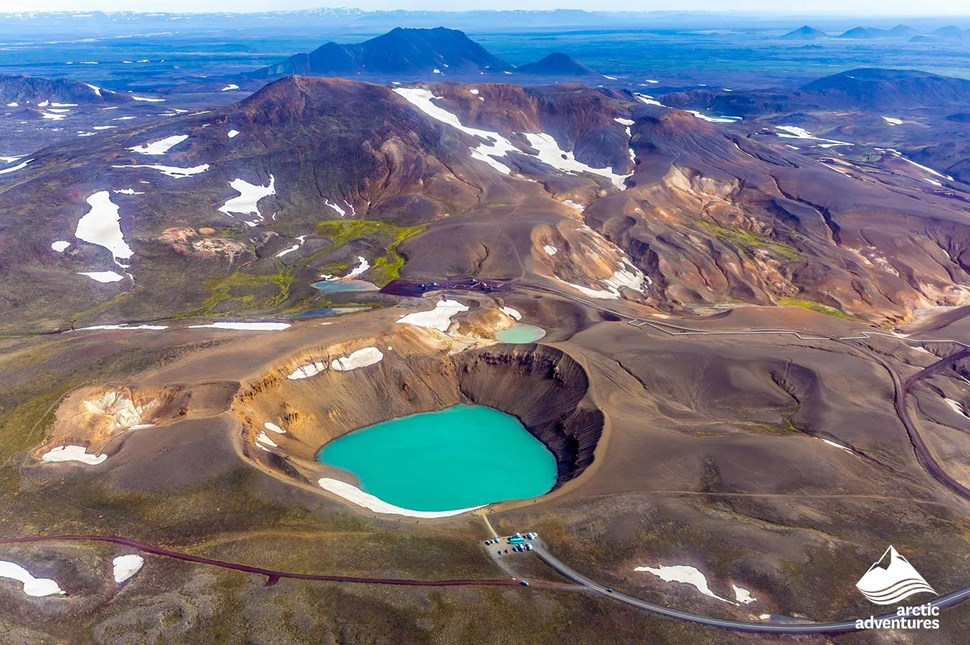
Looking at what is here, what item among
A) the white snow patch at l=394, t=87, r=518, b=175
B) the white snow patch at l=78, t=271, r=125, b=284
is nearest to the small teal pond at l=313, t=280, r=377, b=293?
the white snow patch at l=78, t=271, r=125, b=284

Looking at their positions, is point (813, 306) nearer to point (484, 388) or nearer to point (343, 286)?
point (484, 388)

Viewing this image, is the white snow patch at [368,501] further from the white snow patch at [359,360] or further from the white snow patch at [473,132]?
the white snow patch at [473,132]

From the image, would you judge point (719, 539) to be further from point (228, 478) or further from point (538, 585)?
point (228, 478)

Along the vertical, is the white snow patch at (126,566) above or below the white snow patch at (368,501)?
above

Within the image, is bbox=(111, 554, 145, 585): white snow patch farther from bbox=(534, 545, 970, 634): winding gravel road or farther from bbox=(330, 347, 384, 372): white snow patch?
bbox=(330, 347, 384, 372): white snow patch

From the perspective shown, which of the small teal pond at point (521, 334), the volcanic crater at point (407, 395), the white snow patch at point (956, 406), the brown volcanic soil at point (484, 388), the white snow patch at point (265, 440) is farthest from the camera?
the small teal pond at point (521, 334)

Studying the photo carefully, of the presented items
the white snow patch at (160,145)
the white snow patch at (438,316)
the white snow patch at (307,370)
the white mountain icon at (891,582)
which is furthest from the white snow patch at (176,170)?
the white mountain icon at (891,582)

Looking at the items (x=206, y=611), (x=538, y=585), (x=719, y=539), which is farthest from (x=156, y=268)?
(x=719, y=539)
